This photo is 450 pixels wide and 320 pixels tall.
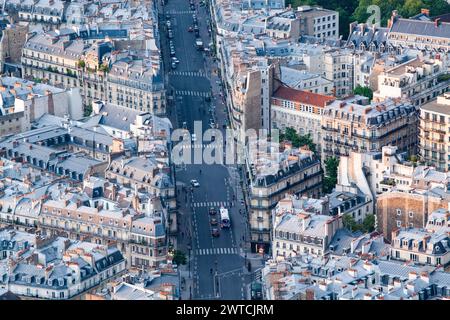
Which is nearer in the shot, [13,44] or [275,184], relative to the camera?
[275,184]

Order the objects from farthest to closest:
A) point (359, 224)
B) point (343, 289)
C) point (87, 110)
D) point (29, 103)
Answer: point (87, 110)
point (29, 103)
point (359, 224)
point (343, 289)

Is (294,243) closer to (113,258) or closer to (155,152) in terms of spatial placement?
(113,258)

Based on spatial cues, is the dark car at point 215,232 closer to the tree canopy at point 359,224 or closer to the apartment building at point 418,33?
the tree canopy at point 359,224

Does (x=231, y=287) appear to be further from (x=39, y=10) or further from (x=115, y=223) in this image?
(x=39, y=10)

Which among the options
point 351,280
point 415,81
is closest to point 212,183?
point 415,81

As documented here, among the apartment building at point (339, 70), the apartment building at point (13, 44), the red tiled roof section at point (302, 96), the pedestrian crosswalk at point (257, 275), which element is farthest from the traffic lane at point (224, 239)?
the apartment building at point (13, 44)
